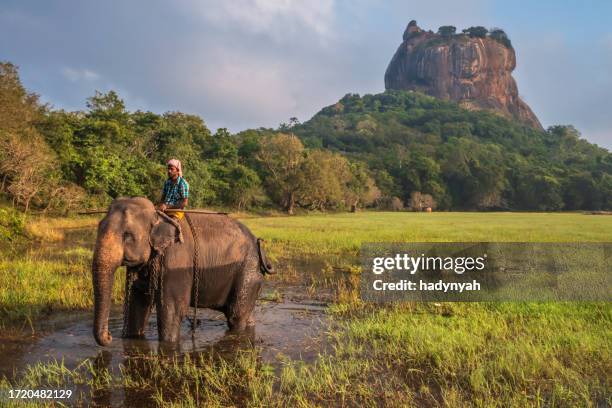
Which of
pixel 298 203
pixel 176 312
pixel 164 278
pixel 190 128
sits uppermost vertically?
pixel 190 128

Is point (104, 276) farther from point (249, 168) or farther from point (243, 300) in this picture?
point (249, 168)

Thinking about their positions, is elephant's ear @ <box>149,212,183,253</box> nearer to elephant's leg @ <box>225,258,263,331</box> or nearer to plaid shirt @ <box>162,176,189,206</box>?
plaid shirt @ <box>162,176,189,206</box>

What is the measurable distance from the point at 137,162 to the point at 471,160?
79.1 meters

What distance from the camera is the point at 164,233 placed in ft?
22.1

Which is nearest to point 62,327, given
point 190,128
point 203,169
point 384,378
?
point 384,378

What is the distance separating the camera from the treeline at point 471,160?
289ft

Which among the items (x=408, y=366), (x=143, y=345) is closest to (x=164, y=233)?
(x=143, y=345)

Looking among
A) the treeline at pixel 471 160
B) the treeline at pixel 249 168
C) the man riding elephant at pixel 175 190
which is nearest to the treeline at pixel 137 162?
the treeline at pixel 249 168

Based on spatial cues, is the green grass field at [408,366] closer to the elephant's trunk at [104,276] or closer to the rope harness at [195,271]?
the elephant's trunk at [104,276]

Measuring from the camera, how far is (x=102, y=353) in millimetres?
6719

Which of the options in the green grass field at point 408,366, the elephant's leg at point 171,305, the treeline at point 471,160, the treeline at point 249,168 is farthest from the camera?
the treeline at point 471,160

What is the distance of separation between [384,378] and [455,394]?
42.6 inches

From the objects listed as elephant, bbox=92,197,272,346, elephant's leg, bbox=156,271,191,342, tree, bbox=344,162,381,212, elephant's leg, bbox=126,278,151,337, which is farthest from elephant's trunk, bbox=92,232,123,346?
tree, bbox=344,162,381,212

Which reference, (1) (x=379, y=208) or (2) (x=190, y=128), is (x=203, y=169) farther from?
(1) (x=379, y=208)
